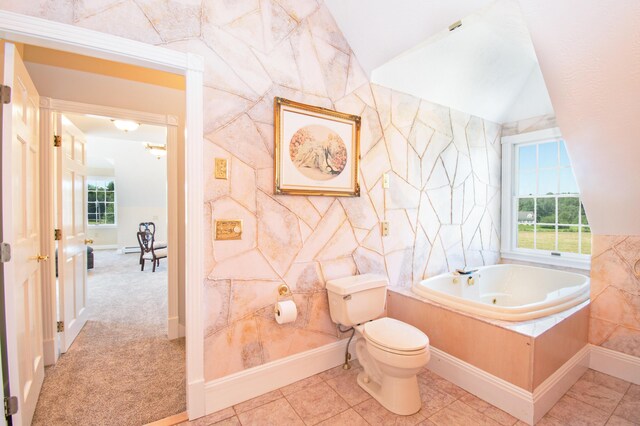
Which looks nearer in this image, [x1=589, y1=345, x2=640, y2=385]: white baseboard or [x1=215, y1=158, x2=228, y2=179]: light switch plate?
[x1=215, y1=158, x2=228, y2=179]: light switch plate

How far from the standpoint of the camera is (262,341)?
196cm

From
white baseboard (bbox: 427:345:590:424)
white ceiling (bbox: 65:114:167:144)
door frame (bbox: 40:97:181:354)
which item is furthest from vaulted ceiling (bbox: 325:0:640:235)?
white ceiling (bbox: 65:114:167:144)

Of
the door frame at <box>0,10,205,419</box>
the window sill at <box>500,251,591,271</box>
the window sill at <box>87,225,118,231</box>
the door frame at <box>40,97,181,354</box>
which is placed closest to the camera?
the door frame at <box>0,10,205,419</box>

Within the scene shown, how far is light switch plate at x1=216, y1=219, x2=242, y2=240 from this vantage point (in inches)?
70.7

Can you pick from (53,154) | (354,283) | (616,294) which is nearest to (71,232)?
(53,154)

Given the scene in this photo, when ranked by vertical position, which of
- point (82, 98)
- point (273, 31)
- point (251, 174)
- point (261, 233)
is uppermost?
point (273, 31)

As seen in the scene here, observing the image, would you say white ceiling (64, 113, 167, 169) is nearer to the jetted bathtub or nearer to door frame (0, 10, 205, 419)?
door frame (0, 10, 205, 419)

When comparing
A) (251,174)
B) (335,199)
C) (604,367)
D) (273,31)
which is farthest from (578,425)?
(273,31)

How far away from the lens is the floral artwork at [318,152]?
2080mm

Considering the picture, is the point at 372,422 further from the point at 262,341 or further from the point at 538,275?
the point at 538,275

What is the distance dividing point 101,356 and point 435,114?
3811 mm

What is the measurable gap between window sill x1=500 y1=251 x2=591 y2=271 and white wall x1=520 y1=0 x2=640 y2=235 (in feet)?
3.26

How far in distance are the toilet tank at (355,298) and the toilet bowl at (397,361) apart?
0.54 ft

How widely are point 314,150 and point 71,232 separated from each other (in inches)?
92.8
